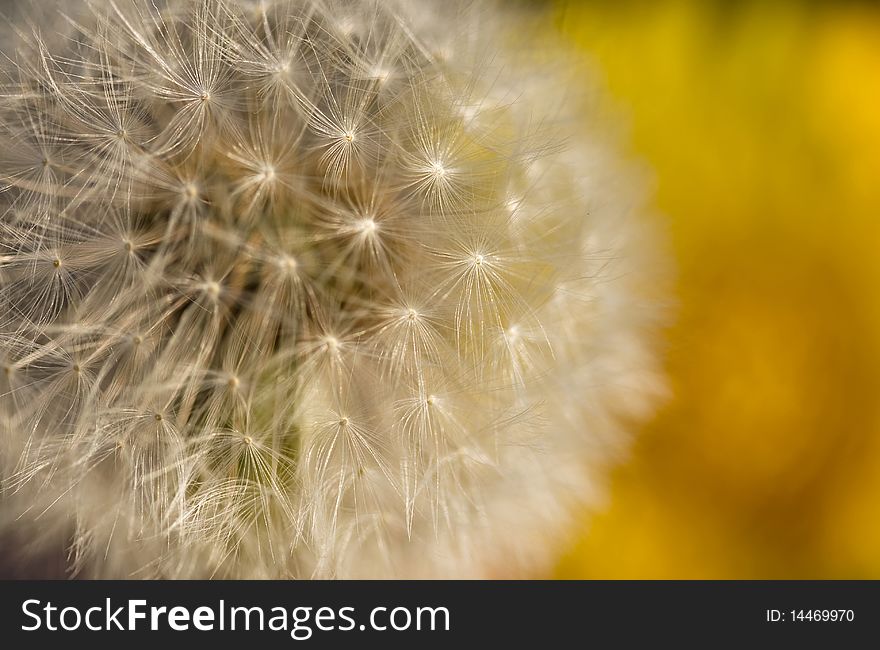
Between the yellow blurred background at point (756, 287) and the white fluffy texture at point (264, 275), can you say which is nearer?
the white fluffy texture at point (264, 275)

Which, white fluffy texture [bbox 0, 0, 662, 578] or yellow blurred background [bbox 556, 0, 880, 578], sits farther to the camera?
yellow blurred background [bbox 556, 0, 880, 578]

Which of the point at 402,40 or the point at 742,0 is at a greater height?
the point at 742,0

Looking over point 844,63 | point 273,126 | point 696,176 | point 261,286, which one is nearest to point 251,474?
point 261,286

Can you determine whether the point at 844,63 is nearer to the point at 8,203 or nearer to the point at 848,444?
the point at 848,444

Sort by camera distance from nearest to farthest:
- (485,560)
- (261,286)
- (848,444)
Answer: (261,286) < (485,560) < (848,444)
